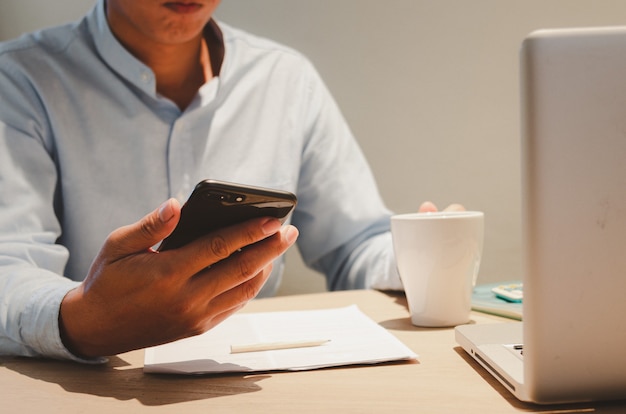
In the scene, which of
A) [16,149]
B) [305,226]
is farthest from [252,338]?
[305,226]

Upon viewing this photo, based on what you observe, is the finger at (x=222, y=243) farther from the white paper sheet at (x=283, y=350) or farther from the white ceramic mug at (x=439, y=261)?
the white ceramic mug at (x=439, y=261)

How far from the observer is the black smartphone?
55cm

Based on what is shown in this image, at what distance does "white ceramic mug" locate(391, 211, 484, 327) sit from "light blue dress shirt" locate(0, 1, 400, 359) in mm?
225

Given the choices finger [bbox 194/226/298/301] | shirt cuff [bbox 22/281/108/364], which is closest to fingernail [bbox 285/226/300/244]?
finger [bbox 194/226/298/301]

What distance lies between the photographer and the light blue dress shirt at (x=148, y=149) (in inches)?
43.1

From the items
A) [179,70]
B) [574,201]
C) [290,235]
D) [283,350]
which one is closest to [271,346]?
[283,350]

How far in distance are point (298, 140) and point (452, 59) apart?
58 cm

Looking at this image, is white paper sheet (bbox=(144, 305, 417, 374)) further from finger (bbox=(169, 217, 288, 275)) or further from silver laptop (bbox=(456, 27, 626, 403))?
silver laptop (bbox=(456, 27, 626, 403))

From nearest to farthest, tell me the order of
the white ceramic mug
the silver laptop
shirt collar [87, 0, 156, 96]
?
the silver laptop < the white ceramic mug < shirt collar [87, 0, 156, 96]

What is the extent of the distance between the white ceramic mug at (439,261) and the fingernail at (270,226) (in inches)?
8.5

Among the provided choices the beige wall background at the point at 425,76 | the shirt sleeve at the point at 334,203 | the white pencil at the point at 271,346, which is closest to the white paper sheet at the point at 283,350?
the white pencil at the point at 271,346

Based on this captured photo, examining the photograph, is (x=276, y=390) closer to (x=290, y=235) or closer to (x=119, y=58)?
(x=290, y=235)

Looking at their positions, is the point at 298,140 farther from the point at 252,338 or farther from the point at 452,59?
the point at 252,338

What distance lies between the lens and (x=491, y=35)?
68.5 inches
